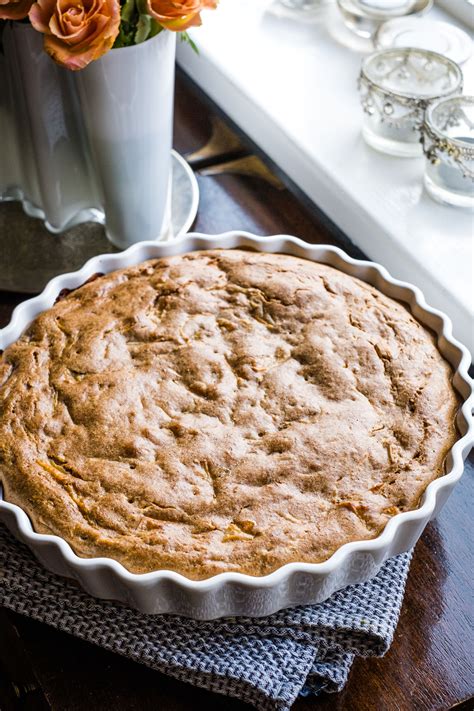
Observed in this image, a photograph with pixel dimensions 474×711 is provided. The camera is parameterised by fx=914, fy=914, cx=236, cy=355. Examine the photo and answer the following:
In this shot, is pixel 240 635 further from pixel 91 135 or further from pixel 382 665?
pixel 91 135

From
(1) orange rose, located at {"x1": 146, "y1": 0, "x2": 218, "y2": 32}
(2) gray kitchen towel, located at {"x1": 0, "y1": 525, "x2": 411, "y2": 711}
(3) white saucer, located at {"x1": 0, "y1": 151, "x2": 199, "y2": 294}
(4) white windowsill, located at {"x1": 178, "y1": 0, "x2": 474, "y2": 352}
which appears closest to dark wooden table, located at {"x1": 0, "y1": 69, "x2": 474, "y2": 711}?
(2) gray kitchen towel, located at {"x1": 0, "y1": 525, "x2": 411, "y2": 711}

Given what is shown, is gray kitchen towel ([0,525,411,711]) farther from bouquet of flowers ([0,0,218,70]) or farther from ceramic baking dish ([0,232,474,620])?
bouquet of flowers ([0,0,218,70])

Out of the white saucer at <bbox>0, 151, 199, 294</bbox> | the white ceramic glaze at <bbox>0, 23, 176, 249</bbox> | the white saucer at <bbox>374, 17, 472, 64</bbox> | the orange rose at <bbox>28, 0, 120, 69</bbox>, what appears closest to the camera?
the orange rose at <bbox>28, 0, 120, 69</bbox>

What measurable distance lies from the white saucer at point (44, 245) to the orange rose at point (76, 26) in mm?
340

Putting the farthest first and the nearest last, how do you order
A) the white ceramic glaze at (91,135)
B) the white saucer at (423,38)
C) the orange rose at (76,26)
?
Answer: the white saucer at (423,38) → the white ceramic glaze at (91,135) → the orange rose at (76,26)

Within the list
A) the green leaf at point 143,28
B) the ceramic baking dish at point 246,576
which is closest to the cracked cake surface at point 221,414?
the ceramic baking dish at point 246,576

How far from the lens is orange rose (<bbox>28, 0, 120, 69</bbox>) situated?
93cm

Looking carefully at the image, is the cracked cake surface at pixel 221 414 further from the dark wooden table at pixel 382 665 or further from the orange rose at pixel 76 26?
the orange rose at pixel 76 26

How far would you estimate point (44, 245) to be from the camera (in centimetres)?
126

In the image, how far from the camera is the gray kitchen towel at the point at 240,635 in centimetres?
82

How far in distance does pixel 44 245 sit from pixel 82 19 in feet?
1.30

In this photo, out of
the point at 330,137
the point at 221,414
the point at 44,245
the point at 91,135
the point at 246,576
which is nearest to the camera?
the point at 246,576

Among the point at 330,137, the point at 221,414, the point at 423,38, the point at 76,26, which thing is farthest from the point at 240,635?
the point at 423,38

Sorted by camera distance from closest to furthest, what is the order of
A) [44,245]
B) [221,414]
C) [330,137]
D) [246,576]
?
[246,576], [221,414], [44,245], [330,137]
